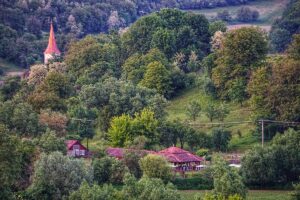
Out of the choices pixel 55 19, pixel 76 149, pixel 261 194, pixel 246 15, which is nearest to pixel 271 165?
pixel 261 194

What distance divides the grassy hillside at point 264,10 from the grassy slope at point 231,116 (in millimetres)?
58190

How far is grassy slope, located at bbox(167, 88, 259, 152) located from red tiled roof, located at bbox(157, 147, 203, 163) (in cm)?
505

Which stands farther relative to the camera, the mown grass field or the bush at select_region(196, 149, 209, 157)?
the bush at select_region(196, 149, 209, 157)

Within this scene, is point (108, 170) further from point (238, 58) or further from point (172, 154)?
point (238, 58)

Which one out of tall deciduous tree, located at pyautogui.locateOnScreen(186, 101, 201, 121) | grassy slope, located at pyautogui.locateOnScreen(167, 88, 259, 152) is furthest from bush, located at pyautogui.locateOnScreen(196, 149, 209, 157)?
tall deciduous tree, located at pyautogui.locateOnScreen(186, 101, 201, 121)

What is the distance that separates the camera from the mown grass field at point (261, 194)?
64312 mm

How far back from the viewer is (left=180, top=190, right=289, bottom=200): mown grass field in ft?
211

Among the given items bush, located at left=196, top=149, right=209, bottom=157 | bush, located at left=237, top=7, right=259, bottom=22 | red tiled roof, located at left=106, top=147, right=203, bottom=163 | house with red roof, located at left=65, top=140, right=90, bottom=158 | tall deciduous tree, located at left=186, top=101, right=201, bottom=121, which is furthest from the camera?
bush, located at left=237, top=7, right=259, bottom=22

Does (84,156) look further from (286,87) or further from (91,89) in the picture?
(286,87)

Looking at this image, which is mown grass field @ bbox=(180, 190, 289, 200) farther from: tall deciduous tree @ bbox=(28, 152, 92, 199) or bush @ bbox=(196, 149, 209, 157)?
bush @ bbox=(196, 149, 209, 157)

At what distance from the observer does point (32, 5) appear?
144 meters

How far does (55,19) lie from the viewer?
143500mm

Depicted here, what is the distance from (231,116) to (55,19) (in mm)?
64600

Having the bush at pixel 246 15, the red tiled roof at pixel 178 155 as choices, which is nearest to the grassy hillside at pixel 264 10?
the bush at pixel 246 15
